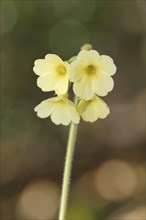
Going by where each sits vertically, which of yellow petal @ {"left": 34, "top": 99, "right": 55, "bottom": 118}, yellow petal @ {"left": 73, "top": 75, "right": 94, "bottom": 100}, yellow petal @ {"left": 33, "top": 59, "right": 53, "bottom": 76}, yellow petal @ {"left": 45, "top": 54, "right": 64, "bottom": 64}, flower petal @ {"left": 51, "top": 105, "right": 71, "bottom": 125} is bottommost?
flower petal @ {"left": 51, "top": 105, "right": 71, "bottom": 125}

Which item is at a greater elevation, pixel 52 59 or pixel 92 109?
pixel 52 59

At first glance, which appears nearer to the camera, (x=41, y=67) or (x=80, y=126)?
(x=41, y=67)

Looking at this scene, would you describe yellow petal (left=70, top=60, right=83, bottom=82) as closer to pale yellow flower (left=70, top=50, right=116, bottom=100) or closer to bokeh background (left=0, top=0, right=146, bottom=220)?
pale yellow flower (left=70, top=50, right=116, bottom=100)

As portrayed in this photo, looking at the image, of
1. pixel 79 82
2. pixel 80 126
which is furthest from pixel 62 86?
pixel 80 126

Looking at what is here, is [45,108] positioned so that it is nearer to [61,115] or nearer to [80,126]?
[61,115]

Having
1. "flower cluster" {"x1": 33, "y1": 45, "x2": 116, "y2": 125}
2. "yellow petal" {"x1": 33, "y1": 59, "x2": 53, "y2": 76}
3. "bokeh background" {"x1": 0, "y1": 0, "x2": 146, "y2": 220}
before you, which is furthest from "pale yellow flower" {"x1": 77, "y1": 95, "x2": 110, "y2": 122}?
"bokeh background" {"x1": 0, "y1": 0, "x2": 146, "y2": 220}

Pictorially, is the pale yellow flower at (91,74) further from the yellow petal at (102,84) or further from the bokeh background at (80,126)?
the bokeh background at (80,126)
